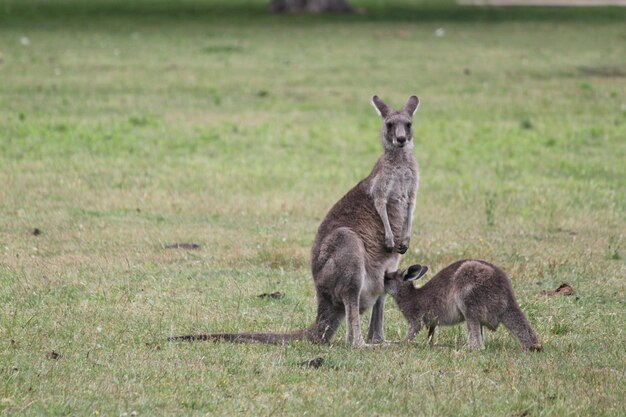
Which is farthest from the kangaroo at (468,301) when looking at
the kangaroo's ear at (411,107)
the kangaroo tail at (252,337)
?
the kangaroo's ear at (411,107)

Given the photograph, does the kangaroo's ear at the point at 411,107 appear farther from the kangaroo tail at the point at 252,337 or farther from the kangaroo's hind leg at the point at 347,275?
the kangaroo tail at the point at 252,337

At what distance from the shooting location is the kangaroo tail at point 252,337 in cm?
754

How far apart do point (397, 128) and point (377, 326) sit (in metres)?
1.42

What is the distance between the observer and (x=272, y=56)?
90.4 feet

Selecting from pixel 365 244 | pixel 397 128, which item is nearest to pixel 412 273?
pixel 365 244

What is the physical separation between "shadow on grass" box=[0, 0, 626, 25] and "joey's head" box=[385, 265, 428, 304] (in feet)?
95.5

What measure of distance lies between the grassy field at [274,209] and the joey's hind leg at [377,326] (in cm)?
21

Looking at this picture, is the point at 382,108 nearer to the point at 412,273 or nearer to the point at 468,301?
the point at 412,273

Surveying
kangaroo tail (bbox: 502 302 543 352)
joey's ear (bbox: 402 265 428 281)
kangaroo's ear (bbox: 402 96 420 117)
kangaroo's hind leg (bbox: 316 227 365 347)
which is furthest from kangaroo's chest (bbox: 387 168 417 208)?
kangaroo tail (bbox: 502 302 543 352)

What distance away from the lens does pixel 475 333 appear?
24.7 feet

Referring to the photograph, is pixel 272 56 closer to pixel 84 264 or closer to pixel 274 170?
pixel 274 170

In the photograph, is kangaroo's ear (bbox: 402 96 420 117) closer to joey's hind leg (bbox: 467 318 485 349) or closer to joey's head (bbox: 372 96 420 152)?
joey's head (bbox: 372 96 420 152)

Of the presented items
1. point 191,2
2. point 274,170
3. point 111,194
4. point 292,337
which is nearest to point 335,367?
point 292,337

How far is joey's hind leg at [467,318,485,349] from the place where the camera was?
7.54m
